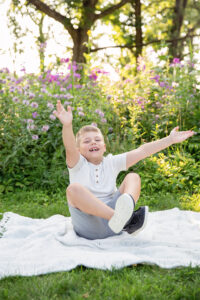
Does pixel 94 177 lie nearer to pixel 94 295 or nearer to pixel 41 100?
pixel 94 295

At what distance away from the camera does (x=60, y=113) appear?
2.68m

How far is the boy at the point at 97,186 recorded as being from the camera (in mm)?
2532

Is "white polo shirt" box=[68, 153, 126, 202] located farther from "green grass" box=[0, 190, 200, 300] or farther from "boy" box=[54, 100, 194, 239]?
"green grass" box=[0, 190, 200, 300]

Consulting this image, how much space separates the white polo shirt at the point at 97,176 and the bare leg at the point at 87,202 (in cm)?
23

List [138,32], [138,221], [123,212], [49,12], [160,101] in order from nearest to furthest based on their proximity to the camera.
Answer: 1. [123,212]
2. [138,221]
3. [160,101]
4. [49,12]
5. [138,32]

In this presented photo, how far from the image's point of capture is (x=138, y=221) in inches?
105

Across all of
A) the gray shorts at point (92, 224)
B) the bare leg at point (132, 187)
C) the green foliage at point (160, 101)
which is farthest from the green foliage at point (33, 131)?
the bare leg at point (132, 187)

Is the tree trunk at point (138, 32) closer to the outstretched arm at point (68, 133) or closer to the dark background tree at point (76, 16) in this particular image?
the dark background tree at point (76, 16)

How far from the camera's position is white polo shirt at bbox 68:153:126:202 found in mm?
2846

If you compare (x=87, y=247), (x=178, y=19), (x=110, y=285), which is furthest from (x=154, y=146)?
(x=178, y=19)

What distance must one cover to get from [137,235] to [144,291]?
0.98 metres

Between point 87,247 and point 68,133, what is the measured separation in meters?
0.81

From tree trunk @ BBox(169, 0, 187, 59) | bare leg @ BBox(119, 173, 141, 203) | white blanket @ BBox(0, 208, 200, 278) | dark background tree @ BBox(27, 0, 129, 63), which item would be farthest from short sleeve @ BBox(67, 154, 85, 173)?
tree trunk @ BBox(169, 0, 187, 59)

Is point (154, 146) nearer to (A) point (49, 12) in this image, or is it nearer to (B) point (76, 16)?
(A) point (49, 12)
